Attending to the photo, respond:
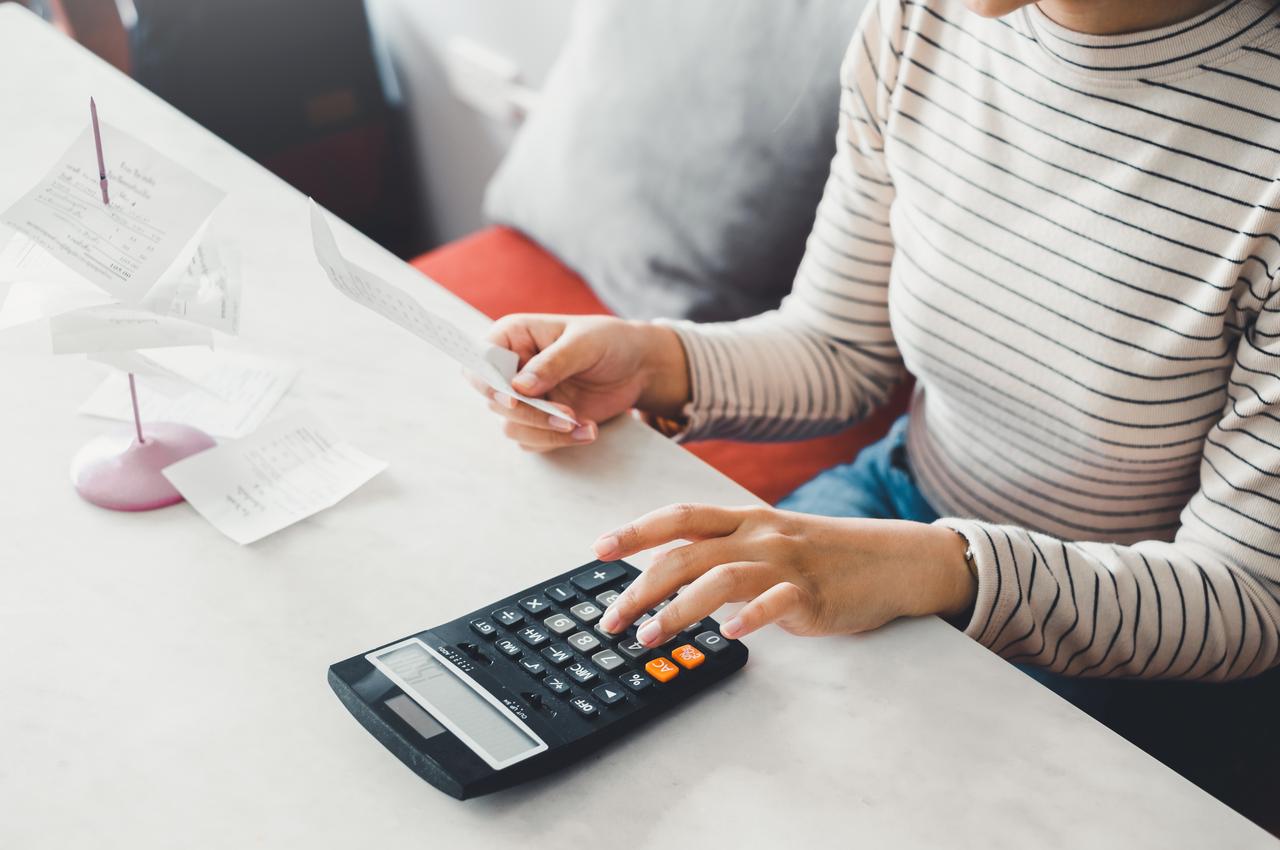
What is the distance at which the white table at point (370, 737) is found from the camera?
0.54 m

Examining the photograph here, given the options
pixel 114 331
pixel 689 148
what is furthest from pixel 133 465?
pixel 689 148

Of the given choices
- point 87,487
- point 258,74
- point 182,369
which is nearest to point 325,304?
point 182,369

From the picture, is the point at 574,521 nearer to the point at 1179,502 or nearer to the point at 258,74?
the point at 1179,502

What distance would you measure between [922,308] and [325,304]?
0.44 metres

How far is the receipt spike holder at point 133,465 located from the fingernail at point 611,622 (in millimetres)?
289

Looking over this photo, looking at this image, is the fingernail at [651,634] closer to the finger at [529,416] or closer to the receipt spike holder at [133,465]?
the finger at [529,416]

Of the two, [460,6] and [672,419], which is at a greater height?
[460,6]

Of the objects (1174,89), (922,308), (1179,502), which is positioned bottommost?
(1179,502)

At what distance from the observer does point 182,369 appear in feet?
2.70

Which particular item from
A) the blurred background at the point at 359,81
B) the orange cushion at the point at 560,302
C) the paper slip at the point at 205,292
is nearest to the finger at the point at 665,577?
the paper slip at the point at 205,292

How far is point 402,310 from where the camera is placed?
67 cm

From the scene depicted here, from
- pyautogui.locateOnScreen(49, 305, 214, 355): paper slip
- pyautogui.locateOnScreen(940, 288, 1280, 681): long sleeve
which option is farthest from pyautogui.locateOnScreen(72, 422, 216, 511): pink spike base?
pyautogui.locateOnScreen(940, 288, 1280, 681): long sleeve

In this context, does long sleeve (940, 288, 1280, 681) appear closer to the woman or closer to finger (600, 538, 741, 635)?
the woman

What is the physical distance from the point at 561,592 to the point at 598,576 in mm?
24
